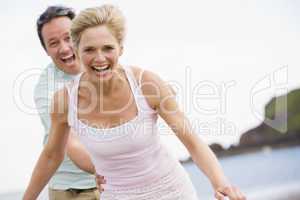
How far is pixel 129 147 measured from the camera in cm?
154

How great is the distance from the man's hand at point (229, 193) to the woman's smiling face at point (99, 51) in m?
0.42

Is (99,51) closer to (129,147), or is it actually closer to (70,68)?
(129,147)

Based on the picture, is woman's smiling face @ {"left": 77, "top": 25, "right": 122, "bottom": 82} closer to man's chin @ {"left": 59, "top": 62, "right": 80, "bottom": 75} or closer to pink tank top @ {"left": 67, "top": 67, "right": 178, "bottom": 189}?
pink tank top @ {"left": 67, "top": 67, "right": 178, "bottom": 189}

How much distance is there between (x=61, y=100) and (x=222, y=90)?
7.70 ft

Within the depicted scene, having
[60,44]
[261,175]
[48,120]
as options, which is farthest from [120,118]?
[261,175]

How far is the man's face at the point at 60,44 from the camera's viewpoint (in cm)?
209

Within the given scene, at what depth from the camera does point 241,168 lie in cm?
535

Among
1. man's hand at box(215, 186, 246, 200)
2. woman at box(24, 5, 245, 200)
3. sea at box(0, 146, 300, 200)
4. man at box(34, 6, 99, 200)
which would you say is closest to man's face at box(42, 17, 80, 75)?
man at box(34, 6, 99, 200)

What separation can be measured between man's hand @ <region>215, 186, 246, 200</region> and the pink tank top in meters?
0.22

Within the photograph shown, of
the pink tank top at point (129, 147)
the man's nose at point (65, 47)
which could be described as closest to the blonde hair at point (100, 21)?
the pink tank top at point (129, 147)

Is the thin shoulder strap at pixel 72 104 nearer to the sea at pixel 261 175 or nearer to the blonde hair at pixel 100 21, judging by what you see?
the blonde hair at pixel 100 21

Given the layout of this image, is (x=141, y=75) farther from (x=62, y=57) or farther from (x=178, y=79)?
(x=178, y=79)

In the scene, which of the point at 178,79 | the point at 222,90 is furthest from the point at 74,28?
the point at 222,90

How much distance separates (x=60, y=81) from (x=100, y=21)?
22.7 inches
